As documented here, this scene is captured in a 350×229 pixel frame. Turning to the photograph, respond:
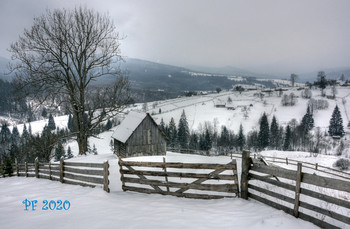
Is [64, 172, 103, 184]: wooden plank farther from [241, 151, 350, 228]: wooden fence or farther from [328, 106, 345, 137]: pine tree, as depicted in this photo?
[328, 106, 345, 137]: pine tree

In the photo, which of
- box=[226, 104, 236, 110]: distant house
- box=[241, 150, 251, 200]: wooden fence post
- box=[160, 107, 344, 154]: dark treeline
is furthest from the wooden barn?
box=[226, 104, 236, 110]: distant house

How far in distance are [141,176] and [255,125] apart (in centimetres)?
10763

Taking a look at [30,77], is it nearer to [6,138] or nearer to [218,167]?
[218,167]

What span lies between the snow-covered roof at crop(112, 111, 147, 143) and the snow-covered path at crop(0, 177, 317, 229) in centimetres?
1852

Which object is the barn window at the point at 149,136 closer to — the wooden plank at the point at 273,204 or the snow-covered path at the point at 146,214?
the snow-covered path at the point at 146,214

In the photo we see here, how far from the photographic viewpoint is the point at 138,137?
2645 centimetres

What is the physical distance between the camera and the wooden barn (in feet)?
84.8

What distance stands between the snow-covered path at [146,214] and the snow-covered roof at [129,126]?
18518mm

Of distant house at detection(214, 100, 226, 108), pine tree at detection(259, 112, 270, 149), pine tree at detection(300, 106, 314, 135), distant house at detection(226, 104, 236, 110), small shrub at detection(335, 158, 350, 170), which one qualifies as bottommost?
small shrub at detection(335, 158, 350, 170)

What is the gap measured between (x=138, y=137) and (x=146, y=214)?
21151 mm

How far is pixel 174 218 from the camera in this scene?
214 inches

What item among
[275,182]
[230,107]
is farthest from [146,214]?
[230,107]

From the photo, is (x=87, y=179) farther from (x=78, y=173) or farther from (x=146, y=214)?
(x=146, y=214)

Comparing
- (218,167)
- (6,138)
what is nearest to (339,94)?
(218,167)
